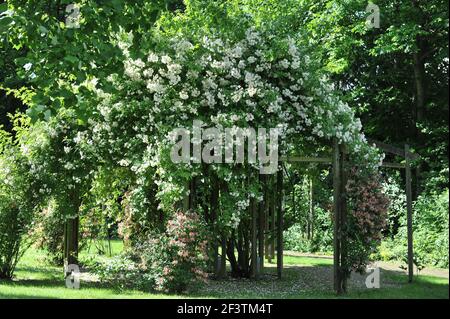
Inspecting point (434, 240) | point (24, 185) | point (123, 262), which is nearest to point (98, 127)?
point (24, 185)

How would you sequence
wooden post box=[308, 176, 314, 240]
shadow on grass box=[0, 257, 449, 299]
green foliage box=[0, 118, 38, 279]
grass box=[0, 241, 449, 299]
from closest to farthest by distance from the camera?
grass box=[0, 241, 449, 299] → shadow on grass box=[0, 257, 449, 299] → green foliage box=[0, 118, 38, 279] → wooden post box=[308, 176, 314, 240]

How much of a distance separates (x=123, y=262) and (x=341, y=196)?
3127mm

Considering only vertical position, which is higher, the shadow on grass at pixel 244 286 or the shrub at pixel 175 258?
the shrub at pixel 175 258

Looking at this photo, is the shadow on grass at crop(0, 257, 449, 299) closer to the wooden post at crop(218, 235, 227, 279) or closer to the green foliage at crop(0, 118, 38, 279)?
the wooden post at crop(218, 235, 227, 279)

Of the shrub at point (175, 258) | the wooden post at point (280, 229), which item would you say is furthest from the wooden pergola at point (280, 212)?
the shrub at point (175, 258)

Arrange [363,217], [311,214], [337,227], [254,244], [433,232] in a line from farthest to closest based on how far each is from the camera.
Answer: [311,214] < [254,244] < [363,217] < [337,227] < [433,232]

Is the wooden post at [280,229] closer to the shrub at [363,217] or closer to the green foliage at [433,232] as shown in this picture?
the shrub at [363,217]

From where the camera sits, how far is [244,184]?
8492mm

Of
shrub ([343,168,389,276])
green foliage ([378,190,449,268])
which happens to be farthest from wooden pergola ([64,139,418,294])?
green foliage ([378,190,449,268])

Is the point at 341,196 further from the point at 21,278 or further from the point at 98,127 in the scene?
the point at 21,278

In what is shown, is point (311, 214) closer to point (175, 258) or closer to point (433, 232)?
point (175, 258)

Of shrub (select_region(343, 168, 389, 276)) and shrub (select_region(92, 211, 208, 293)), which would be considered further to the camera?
shrub (select_region(343, 168, 389, 276))

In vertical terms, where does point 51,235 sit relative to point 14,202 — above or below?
below

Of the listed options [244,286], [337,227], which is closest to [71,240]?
[244,286]
